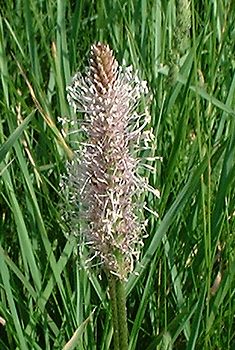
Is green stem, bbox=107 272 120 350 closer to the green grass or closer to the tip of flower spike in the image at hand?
the green grass

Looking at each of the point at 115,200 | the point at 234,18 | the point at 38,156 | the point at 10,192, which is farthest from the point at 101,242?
the point at 234,18

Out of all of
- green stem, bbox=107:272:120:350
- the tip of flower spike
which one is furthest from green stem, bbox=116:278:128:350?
the tip of flower spike

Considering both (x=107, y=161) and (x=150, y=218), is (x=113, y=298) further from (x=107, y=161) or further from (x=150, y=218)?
(x=150, y=218)

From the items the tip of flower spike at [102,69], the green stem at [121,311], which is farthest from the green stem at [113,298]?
the tip of flower spike at [102,69]

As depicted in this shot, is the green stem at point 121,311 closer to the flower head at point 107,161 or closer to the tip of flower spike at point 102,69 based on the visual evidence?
the flower head at point 107,161

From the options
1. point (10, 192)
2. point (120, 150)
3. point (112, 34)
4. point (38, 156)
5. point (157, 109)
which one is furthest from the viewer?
point (112, 34)

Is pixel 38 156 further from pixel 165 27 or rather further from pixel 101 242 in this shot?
pixel 101 242
